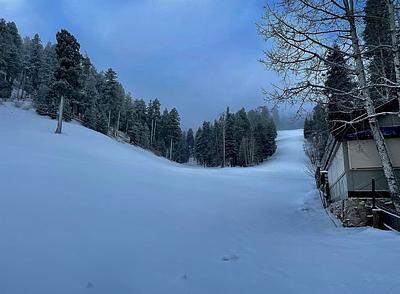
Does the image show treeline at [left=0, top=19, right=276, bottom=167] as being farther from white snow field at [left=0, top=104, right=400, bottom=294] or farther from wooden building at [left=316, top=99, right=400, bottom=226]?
wooden building at [left=316, top=99, right=400, bottom=226]

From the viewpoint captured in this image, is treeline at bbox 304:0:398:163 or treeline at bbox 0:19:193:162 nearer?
treeline at bbox 304:0:398:163

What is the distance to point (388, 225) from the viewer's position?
28.8 feet

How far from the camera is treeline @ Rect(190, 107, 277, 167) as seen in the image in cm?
6575

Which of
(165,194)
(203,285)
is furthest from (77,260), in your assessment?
(165,194)

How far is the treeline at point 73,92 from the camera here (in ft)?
113

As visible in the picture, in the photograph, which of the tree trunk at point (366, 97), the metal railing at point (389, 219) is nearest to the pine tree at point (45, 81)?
the tree trunk at point (366, 97)

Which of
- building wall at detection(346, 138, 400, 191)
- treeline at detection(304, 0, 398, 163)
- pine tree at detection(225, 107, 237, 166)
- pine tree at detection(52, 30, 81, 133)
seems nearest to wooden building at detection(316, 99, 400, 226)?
building wall at detection(346, 138, 400, 191)

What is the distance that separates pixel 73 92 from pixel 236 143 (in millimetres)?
39233

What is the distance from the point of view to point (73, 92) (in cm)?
3503

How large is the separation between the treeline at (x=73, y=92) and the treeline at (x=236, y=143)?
8.23 meters

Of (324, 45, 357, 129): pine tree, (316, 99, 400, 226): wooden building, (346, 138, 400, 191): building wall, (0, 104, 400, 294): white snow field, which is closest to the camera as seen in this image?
(0, 104, 400, 294): white snow field

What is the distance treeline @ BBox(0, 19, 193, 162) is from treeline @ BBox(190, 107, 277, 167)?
8234mm

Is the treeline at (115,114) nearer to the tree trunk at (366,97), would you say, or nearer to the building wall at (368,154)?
the building wall at (368,154)

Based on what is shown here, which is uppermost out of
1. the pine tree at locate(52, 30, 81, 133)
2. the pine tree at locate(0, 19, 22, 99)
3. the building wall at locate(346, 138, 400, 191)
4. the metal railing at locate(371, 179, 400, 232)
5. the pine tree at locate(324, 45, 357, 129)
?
the pine tree at locate(0, 19, 22, 99)
